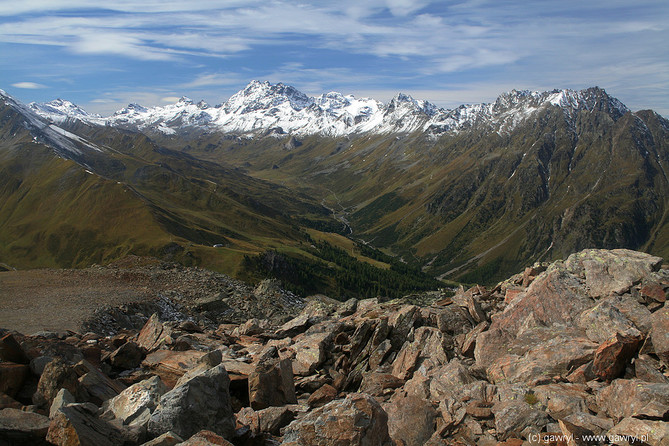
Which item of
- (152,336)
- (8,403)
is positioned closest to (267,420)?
(8,403)

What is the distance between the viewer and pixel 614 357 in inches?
760

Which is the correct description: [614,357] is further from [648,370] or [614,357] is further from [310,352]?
[310,352]

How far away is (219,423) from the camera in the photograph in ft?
53.0

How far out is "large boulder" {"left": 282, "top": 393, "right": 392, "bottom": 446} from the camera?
14586mm

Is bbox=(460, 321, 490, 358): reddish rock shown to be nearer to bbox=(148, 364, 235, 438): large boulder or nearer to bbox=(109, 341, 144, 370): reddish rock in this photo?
bbox=(148, 364, 235, 438): large boulder

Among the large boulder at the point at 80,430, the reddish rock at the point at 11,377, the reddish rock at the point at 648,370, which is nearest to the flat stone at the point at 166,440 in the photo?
the large boulder at the point at 80,430

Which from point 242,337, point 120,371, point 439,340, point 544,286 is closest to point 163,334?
point 120,371

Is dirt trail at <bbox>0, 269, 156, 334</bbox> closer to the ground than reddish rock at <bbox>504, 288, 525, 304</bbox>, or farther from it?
closer to the ground

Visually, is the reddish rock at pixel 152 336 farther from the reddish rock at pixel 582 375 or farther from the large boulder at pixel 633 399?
the large boulder at pixel 633 399

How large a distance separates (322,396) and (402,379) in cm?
563

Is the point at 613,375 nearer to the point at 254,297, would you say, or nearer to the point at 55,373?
the point at 55,373

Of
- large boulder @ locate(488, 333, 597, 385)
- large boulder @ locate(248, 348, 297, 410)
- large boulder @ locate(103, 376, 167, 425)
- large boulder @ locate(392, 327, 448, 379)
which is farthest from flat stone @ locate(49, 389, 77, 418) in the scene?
large boulder @ locate(488, 333, 597, 385)

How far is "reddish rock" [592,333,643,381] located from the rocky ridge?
0.20 ft

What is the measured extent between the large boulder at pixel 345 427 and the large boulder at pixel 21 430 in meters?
8.29
